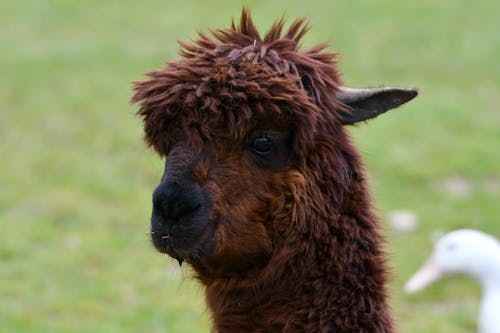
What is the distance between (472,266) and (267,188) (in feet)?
11.2

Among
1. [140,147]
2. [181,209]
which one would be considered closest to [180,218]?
[181,209]

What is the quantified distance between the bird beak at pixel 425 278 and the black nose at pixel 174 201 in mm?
3752

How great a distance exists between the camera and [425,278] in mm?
6676

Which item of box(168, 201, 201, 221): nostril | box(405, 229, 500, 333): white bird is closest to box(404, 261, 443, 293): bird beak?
box(405, 229, 500, 333): white bird

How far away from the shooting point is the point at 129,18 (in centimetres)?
1377

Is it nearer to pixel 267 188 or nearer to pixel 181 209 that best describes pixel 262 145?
pixel 267 188

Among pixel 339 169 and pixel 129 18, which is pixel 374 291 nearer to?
pixel 339 169

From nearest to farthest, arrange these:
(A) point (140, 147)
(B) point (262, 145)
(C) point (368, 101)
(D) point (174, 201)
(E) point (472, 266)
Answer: (D) point (174, 201) < (B) point (262, 145) < (C) point (368, 101) < (E) point (472, 266) < (A) point (140, 147)

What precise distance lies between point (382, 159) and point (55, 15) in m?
6.27

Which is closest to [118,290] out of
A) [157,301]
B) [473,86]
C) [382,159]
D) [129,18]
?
[157,301]

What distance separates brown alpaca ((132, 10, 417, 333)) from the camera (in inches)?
124

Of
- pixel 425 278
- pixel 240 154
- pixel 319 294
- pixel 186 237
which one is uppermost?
pixel 425 278

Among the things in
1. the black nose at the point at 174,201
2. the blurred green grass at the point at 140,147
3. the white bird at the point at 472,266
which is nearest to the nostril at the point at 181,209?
the black nose at the point at 174,201

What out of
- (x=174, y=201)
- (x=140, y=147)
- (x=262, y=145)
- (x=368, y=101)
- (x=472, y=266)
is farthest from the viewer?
(x=140, y=147)
